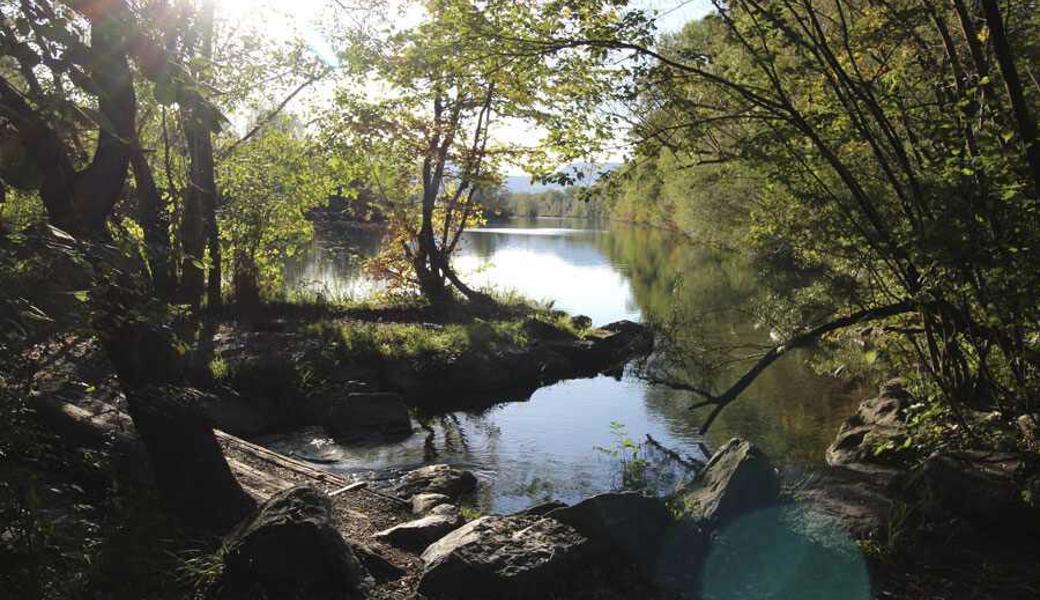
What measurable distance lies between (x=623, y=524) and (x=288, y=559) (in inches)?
105

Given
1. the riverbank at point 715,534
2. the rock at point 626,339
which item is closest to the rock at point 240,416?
the riverbank at point 715,534

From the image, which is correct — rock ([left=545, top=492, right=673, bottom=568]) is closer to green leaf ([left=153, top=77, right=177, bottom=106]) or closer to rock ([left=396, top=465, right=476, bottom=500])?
rock ([left=396, top=465, right=476, bottom=500])

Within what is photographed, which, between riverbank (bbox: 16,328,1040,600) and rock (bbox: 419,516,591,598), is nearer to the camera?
rock (bbox: 419,516,591,598)

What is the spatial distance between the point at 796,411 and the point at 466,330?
281 inches

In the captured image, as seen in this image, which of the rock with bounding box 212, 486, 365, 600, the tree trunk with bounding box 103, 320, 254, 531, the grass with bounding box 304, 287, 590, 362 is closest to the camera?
the rock with bounding box 212, 486, 365, 600

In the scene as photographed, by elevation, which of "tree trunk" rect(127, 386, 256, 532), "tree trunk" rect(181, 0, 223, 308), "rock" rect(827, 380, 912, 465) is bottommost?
"rock" rect(827, 380, 912, 465)

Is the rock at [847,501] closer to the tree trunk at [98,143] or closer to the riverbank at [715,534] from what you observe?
the riverbank at [715,534]

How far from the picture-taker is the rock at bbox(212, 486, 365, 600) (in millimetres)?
4781

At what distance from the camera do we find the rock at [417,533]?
6348 millimetres

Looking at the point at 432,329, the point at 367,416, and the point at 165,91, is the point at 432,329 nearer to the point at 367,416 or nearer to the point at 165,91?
the point at 367,416

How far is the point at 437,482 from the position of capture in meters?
8.82

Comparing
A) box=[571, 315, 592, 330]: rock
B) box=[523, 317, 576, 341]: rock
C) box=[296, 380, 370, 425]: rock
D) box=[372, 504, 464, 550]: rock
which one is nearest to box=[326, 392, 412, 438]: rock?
box=[296, 380, 370, 425]: rock

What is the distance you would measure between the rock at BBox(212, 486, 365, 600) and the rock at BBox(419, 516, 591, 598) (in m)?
0.60

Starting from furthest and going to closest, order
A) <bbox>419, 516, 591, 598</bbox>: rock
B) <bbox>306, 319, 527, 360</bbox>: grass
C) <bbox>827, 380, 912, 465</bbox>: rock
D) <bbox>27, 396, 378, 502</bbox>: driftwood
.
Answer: <bbox>306, 319, 527, 360</bbox>: grass
<bbox>827, 380, 912, 465</bbox>: rock
<bbox>27, 396, 378, 502</bbox>: driftwood
<bbox>419, 516, 591, 598</bbox>: rock
